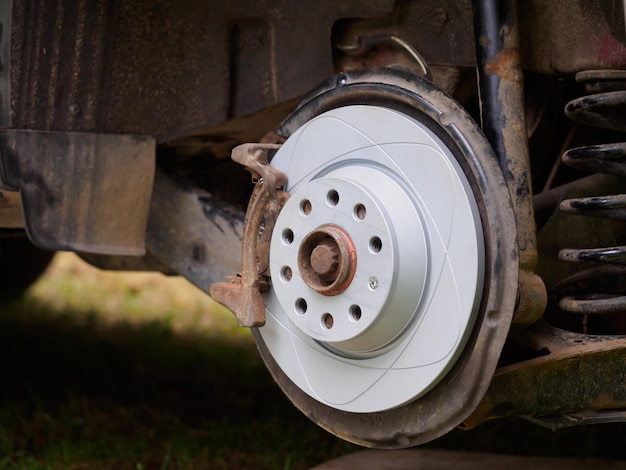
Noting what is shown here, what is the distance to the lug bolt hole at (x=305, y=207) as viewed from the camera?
1230 millimetres

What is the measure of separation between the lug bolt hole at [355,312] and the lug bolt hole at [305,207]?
149 mm

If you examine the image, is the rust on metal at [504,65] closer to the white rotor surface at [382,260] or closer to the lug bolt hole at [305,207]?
the white rotor surface at [382,260]

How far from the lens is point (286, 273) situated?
1259mm

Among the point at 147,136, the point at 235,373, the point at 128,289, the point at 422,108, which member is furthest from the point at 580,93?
the point at 128,289

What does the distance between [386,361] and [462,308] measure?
15cm

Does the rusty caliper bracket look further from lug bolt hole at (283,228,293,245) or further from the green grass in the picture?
the green grass

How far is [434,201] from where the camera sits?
3.76 ft

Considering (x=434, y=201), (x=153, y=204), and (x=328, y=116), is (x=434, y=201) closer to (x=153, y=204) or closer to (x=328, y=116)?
(x=328, y=116)

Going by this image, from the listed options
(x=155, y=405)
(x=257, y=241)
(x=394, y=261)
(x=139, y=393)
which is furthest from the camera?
(x=139, y=393)

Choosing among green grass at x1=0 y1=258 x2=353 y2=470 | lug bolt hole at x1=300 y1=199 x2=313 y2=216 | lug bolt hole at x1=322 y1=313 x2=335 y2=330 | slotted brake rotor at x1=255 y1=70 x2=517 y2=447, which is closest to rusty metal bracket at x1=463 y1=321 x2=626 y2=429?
slotted brake rotor at x1=255 y1=70 x2=517 y2=447

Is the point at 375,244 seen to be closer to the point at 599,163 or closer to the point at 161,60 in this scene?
the point at 599,163

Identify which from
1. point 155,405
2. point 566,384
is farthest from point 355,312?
point 155,405

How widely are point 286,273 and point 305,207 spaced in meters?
0.10

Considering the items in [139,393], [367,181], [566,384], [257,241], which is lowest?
[139,393]
